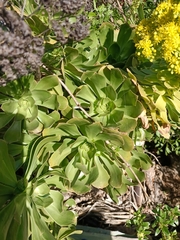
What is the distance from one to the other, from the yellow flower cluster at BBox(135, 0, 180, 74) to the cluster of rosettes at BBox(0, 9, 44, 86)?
1.56 ft

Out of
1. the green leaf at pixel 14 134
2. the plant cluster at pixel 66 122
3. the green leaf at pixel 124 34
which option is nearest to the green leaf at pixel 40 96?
the plant cluster at pixel 66 122

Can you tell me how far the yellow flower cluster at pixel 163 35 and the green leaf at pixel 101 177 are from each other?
18.3 inches

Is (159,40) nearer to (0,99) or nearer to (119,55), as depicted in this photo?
(119,55)

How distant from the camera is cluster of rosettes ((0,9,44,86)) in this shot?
0.90 meters

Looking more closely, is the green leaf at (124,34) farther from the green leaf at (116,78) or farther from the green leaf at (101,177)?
the green leaf at (101,177)

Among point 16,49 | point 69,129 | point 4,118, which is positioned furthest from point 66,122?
point 16,49

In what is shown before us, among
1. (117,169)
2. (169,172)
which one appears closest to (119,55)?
(117,169)

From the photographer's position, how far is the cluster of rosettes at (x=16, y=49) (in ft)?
2.95

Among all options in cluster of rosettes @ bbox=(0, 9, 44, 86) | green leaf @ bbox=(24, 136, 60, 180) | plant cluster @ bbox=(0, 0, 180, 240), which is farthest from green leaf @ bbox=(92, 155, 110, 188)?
cluster of rosettes @ bbox=(0, 9, 44, 86)

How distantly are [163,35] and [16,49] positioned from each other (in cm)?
56

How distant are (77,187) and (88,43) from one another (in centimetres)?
60

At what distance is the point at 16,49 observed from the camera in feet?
3.02

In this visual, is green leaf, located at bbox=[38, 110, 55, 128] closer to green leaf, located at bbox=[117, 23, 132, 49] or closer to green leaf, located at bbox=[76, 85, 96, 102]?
green leaf, located at bbox=[76, 85, 96, 102]

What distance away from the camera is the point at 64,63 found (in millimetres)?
1422
